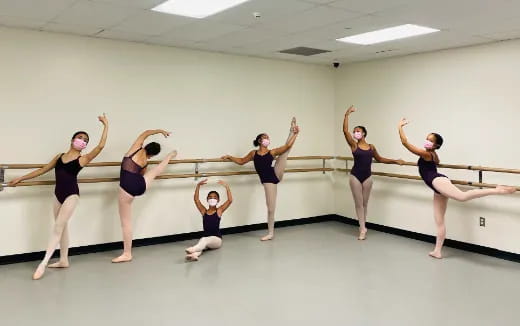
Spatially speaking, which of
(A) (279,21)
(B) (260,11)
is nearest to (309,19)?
(A) (279,21)

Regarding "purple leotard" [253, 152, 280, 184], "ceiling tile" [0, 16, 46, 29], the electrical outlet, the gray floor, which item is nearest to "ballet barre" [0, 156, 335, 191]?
"purple leotard" [253, 152, 280, 184]

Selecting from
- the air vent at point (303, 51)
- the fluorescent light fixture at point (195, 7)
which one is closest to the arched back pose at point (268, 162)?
the air vent at point (303, 51)

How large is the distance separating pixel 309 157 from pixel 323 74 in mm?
1320

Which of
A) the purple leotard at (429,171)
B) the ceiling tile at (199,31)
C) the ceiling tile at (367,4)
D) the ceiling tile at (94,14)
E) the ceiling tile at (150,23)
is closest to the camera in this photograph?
the ceiling tile at (367,4)

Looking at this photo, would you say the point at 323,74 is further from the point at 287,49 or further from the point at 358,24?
the point at 358,24

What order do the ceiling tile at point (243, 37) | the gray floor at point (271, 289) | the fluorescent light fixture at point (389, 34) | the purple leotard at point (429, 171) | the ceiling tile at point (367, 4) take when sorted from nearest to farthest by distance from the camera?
1. the gray floor at point (271, 289)
2. the ceiling tile at point (367, 4)
3. the fluorescent light fixture at point (389, 34)
4. the ceiling tile at point (243, 37)
5. the purple leotard at point (429, 171)

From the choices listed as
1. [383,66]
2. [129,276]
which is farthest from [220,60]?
[129,276]

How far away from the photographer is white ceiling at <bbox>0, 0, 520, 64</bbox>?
141 inches

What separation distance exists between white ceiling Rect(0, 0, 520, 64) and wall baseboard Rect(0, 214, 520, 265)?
2307 millimetres

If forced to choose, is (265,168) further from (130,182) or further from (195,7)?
(195,7)

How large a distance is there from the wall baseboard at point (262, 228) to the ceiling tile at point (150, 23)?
2.39 m

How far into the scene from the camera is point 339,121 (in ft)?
22.9

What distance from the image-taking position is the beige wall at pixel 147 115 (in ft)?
15.1

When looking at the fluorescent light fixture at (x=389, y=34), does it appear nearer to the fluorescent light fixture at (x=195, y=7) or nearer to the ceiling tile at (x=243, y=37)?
the ceiling tile at (x=243, y=37)
